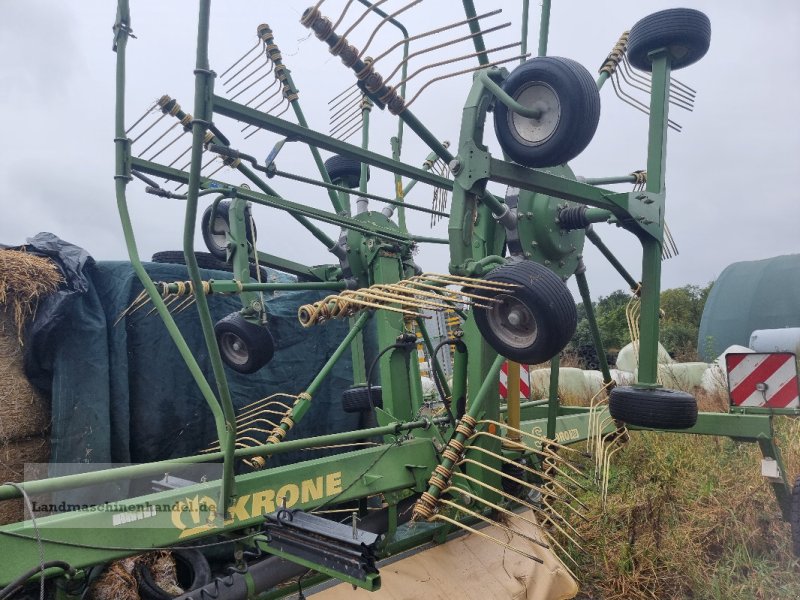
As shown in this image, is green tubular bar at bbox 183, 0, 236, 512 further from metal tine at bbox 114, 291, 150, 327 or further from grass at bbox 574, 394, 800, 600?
grass at bbox 574, 394, 800, 600

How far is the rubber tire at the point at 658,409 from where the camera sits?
10.3 ft

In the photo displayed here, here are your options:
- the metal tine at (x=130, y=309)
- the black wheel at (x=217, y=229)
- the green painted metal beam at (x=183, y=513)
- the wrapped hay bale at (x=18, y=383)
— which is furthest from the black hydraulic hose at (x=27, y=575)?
the black wheel at (x=217, y=229)

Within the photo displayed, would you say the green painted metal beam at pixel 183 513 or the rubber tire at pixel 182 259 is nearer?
the green painted metal beam at pixel 183 513

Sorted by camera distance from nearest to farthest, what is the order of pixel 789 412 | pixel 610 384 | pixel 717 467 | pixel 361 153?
pixel 361 153 < pixel 789 412 < pixel 610 384 < pixel 717 467

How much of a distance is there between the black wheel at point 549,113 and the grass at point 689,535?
7.21 ft

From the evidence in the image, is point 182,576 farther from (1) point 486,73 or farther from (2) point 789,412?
(2) point 789,412

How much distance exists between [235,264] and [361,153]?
140cm

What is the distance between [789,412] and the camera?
3713 mm

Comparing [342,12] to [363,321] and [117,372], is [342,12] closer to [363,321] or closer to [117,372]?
[363,321]

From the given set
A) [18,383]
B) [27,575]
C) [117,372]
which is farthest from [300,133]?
[18,383]

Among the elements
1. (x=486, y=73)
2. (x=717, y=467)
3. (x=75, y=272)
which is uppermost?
(x=486, y=73)

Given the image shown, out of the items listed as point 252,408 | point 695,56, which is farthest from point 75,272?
point 695,56

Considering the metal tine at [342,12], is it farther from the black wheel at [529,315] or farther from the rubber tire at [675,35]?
the rubber tire at [675,35]

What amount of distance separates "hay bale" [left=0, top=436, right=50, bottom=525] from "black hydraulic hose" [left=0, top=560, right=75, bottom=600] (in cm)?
230
